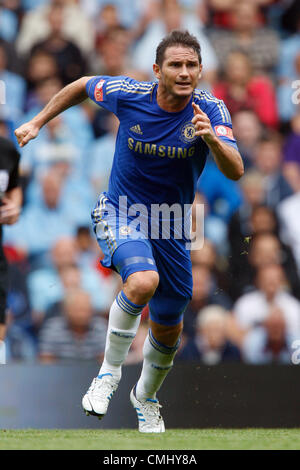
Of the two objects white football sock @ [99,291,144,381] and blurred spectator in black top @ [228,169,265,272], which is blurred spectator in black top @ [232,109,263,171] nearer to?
blurred spectator in black top @ [228,169,265,272]

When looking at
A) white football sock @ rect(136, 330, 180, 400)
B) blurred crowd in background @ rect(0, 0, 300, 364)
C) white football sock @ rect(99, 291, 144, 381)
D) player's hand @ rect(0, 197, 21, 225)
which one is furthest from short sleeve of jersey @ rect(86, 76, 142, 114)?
blurred crowd in background @ rect(0, 0, 300, 364)

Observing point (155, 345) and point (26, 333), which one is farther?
point (26, 333)

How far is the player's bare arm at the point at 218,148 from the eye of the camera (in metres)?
4.77

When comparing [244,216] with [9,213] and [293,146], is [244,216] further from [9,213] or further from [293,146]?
[9,213]

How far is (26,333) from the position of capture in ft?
26.2

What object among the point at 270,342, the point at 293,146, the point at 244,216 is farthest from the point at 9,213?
the point at 293,146

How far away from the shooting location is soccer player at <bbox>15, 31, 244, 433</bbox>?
5.20m

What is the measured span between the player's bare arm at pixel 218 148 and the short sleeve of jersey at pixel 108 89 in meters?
0.82

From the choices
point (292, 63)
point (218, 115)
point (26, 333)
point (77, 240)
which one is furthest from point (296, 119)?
point (218, 115)

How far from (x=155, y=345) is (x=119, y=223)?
39.2 inches

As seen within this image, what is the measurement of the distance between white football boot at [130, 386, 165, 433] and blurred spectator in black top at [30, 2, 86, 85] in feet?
15.2

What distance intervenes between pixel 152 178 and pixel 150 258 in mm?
569

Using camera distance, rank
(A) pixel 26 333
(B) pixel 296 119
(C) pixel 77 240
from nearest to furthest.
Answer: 1. (A) pixel 26 333
2. (C) pixel 77 240
3. (B) pixel 296 119

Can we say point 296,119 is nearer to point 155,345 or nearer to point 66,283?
point 66,283
